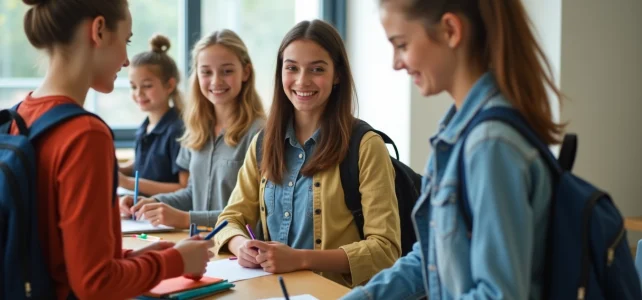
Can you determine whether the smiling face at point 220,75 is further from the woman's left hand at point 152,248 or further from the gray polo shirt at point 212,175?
→ the woman's left hand at point 152,248

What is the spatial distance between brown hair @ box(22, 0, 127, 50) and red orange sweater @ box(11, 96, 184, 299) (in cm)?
18

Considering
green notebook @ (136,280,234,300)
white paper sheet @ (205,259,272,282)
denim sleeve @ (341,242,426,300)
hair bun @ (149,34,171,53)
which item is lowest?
white paper sheet @ (205,259,272,282)

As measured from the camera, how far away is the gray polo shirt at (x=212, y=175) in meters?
2.70

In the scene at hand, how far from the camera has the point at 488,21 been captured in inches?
44.2

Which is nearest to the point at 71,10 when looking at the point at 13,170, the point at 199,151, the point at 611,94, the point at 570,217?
the point at 13,170

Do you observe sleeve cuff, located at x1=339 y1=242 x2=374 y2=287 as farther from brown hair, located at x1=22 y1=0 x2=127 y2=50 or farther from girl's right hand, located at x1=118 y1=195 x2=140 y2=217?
girl's right hand, located at x1=118 y1=195 x2=140 y2=217

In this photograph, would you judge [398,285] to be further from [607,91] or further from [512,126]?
[607,91]

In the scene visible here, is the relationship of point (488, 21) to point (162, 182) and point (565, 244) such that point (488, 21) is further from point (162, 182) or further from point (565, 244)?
point (162, 182)

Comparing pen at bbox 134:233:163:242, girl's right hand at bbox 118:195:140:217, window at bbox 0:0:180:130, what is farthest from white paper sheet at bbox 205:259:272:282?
window at bbox 0:0:180:130

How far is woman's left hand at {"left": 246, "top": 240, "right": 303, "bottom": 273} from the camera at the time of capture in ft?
6.11

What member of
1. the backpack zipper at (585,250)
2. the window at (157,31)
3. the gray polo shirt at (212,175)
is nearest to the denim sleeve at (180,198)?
the gray polo shirt at (212,175)

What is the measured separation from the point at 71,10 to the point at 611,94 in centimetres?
317

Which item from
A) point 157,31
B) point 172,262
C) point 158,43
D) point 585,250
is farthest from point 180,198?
point 585,250

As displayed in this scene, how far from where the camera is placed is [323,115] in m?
2.22
